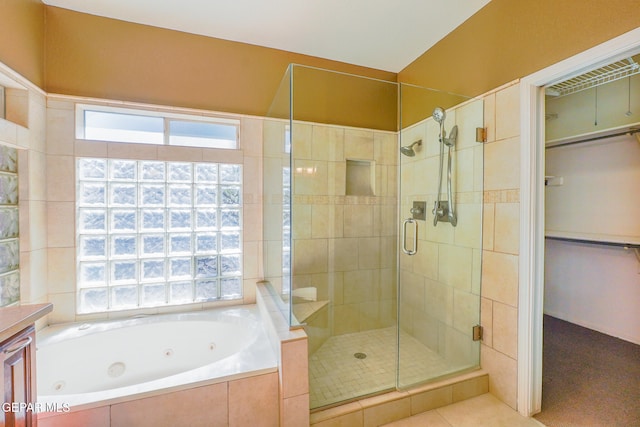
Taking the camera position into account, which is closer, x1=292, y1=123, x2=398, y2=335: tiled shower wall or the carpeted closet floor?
the carpeted closet floor

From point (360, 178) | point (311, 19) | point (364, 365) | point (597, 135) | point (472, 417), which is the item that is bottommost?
point (472, 417)

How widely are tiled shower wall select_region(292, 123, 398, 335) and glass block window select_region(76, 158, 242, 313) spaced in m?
0.73

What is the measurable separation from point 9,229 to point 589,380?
13.6ft

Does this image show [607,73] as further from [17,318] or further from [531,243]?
[17,318]

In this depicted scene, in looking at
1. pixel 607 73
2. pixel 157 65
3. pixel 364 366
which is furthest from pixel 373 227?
pixel 157 65

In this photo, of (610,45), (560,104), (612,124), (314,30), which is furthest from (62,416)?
(560,104)

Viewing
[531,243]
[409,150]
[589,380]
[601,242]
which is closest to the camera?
[531,243]

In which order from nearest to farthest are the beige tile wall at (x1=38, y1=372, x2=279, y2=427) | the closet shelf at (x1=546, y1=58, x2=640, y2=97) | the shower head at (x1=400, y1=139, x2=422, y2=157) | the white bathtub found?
the beige tile wall at (x1=38, y1=372, x2=279, y2=427) < the white bathtub < the closet shelf at (x1=546, y1=58, x2=640, y2=97) < the shower head at (x1=400, y1=139, x2=422, y2=157)

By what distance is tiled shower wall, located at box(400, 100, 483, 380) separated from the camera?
6.70 ft

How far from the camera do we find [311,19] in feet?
7.07

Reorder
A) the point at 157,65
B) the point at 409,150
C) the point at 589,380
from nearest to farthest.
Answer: the point at 589,380, the point at 157,65, the point at 409,150

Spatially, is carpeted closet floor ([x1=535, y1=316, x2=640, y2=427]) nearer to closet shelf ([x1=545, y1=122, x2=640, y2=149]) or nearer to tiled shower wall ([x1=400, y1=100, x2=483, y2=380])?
tiled shower wall ([x1=400, y1=100, x2=483, y2=380])

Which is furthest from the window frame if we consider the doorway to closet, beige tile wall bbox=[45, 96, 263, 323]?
the doorway to closet

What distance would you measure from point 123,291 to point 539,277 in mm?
2995
